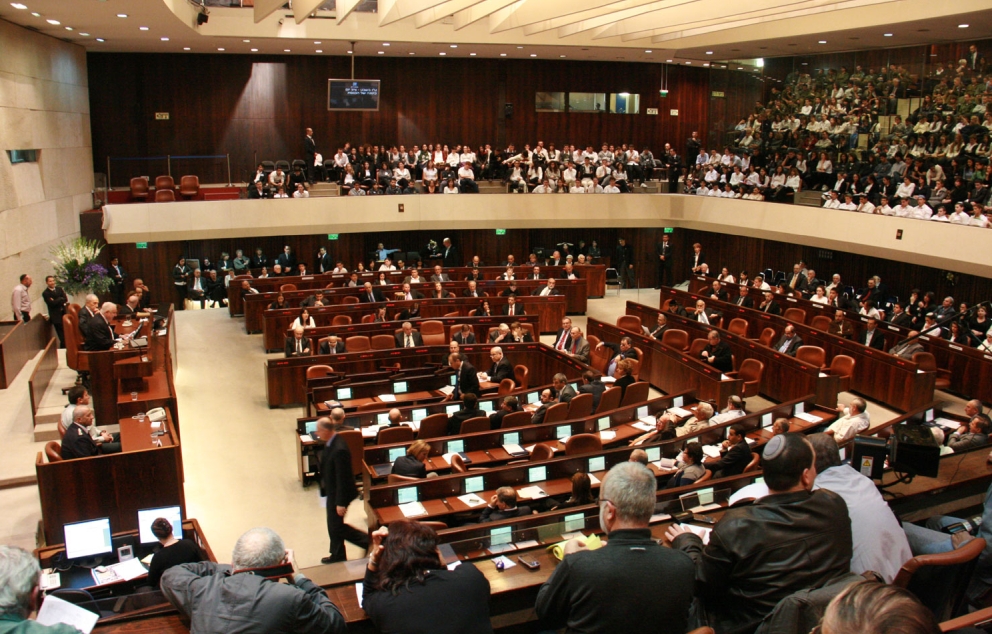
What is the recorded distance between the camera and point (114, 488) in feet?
24.2

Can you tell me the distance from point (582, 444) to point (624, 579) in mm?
5700

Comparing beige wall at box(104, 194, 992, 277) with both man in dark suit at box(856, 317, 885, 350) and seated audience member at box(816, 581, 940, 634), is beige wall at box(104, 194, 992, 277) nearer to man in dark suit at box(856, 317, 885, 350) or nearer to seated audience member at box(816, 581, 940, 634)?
man in dark suit at box(856, 317, 885, 350)

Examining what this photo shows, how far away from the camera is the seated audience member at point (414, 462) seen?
7.47 meters

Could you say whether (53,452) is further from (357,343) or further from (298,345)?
(357,343)

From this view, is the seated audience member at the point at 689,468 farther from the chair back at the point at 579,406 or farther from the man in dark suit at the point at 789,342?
the man in dark suit at the point at 789,342

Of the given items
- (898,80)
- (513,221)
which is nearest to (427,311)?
(513,221)

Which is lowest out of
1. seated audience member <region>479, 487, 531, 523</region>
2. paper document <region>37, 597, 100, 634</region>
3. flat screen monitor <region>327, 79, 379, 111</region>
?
seated audience member <region>479, 487, 531, 523</region>

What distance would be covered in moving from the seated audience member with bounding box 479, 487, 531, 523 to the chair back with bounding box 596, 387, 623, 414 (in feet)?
13.9

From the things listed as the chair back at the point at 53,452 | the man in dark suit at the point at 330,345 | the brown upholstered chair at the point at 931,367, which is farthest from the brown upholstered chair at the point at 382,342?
the brown upholstered chair at the point at 931,367

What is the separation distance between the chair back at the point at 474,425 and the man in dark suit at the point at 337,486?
8.08 ft

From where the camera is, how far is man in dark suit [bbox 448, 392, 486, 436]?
909 cm

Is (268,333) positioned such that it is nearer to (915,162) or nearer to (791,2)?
(791,2)

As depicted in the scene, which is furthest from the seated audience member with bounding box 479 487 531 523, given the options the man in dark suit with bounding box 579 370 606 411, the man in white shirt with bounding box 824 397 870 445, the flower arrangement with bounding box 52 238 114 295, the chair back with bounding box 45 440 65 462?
the flower arrangement with bounding box 52 238 114 295

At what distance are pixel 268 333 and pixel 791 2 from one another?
1026 centimetres
